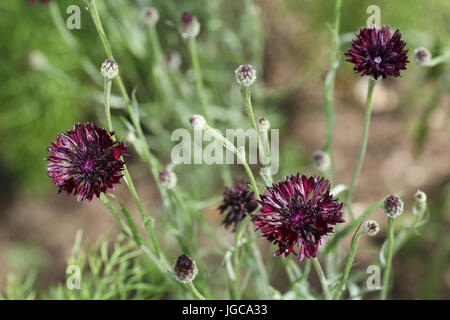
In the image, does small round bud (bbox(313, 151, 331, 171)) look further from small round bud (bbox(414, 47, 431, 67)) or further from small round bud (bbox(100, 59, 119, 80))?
small round bud (bbox(100, 59, 119, 80))

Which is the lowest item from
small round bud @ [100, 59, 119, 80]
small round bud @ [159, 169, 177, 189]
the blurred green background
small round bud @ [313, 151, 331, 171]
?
small round bud @ [159, 169, 177, 189]

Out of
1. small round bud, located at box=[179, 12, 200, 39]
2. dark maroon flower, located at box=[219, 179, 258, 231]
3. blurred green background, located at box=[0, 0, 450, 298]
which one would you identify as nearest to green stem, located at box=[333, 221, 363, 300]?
dark maroon flower, located at box=[219, 179, 258, 231]

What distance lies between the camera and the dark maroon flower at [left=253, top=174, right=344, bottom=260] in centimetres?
41

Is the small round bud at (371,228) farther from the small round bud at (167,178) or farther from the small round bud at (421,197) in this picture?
the small round bud at (167,178)

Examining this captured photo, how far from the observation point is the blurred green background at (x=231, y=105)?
44.4 inches

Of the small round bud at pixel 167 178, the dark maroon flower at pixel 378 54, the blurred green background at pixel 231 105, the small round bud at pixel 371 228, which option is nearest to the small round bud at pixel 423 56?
the dark maroon flower at pixel 378 54

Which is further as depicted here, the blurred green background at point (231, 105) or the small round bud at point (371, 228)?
the blurred green background at point (231, 105)

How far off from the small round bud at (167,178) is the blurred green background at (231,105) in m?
0.47

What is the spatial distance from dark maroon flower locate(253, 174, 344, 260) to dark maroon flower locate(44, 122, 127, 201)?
0.14 metres

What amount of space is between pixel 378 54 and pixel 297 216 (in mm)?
191

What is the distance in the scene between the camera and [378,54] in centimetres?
47
